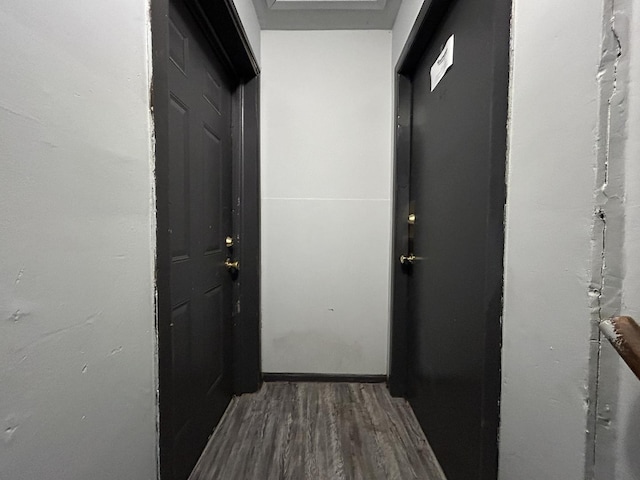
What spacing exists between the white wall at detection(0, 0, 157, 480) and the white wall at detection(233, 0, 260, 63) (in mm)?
940

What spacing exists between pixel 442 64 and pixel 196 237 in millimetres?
1296

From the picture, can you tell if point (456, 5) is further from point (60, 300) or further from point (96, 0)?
point (60, 300)

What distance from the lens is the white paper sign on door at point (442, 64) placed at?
1.32 meters

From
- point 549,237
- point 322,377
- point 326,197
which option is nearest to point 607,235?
point 549,237

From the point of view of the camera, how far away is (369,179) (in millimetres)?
2141

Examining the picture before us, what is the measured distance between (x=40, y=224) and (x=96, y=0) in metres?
0.49

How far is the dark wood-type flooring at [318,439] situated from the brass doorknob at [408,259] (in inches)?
33.6

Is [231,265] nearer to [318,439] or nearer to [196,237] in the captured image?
[196,237]

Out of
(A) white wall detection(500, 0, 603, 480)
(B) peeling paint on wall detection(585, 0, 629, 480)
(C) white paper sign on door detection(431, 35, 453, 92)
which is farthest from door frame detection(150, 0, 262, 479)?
(B) peeling paint on wall detection(585, 0, 629, 480)

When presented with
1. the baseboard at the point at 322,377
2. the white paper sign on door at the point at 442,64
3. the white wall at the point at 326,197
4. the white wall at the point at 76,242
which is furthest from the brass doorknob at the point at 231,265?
the white paper sign on door at the point at 442,64

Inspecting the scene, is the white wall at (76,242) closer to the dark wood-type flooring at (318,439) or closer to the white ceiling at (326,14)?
the dark wood-type flooring at (318,439)

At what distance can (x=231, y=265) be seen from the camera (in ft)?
6.26

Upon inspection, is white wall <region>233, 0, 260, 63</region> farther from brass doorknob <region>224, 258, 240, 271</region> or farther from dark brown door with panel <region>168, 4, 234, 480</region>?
brass doorknob <region>224, 258, 240, 271</region>

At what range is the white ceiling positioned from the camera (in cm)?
188
